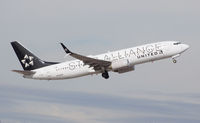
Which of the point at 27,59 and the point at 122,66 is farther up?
the point at 27,59

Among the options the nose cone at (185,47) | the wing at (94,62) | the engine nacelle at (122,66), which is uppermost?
the nose cone at (185,47)

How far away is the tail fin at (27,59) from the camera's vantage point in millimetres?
95625

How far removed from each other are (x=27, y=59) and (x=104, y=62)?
668 inches

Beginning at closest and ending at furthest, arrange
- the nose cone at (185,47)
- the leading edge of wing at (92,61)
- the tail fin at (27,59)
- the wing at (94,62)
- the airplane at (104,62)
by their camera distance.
Result: the airplane at (104,62)
the leading edge of wing at (92,61)
the wing at (94,62)
the nose cone at (185,47)
the tail fin at (27,59)

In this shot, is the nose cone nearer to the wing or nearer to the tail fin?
the wing

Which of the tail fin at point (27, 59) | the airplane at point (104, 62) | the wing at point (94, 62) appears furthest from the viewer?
the tail fin at point (27, 59)

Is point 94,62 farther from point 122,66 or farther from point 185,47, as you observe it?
point 185,47

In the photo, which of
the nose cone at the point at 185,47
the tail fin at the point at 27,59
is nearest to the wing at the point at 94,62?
the tail fin at the point at 27,59

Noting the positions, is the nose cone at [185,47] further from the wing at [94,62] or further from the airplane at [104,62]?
the wing at [94,62]

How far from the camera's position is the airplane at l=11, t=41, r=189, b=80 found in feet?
281

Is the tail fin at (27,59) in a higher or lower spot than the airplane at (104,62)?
Answer: higher

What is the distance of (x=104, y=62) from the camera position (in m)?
87.1

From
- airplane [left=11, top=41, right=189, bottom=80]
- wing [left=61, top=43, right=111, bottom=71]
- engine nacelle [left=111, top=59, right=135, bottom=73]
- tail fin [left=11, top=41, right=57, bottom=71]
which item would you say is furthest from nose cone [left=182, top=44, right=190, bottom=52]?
tail fin [left=11, top=41, right=57, bottom=71]

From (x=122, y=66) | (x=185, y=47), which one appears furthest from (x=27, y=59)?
(x=185, y=47)
